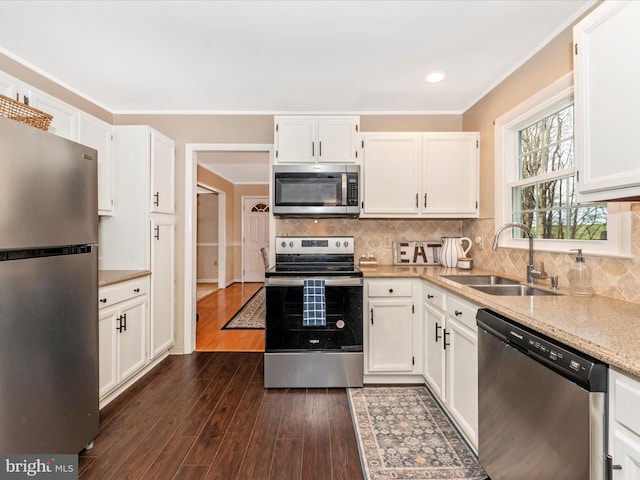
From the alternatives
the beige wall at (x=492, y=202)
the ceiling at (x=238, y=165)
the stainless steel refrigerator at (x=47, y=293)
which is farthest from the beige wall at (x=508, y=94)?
the stainless steel refrigerator at (x=47, y=293)

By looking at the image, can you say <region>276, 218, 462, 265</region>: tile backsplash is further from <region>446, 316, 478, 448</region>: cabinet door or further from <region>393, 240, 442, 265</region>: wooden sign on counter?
<region>446, 316, 478, 448</region>: cabinet door

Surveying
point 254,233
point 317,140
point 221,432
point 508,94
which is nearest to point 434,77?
point 508,94

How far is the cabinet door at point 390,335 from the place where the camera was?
2535 mm

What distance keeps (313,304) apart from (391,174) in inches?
53.6

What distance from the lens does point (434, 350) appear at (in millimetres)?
2264

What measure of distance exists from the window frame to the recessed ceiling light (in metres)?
0.57

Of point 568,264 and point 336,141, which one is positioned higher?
point 336,141

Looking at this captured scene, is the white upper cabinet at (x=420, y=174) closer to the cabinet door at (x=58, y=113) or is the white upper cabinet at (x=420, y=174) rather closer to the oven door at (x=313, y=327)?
the oven door at (x=313, y=327)

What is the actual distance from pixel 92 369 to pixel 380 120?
3064mm

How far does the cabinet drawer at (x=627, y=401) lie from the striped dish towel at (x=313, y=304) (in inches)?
70.2

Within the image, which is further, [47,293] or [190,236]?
[190,236]

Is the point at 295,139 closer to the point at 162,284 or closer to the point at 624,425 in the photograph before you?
the point at 162,284

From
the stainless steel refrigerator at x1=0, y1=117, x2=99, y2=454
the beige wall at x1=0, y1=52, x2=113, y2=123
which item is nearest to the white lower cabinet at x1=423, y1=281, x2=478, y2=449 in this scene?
the stainless steel refrigerator at x1=0, y1=117, x2=99, y2=454

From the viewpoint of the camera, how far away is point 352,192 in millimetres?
2744
